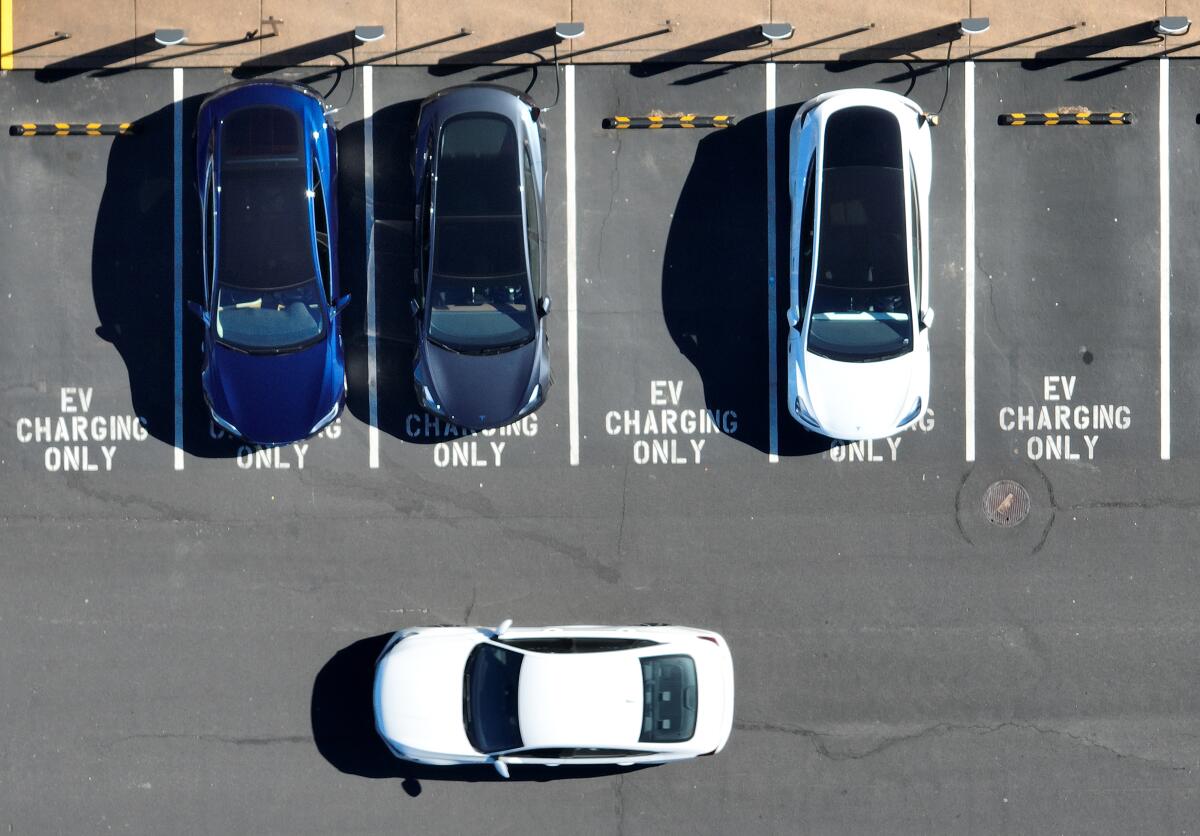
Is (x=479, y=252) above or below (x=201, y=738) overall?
above

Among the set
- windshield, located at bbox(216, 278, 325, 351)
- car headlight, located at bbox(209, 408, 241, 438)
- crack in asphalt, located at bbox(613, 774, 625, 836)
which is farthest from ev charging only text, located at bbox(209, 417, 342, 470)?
crack in asphalt, located at bbox(613, 774, 625, 836)

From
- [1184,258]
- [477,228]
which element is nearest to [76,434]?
[477,228]

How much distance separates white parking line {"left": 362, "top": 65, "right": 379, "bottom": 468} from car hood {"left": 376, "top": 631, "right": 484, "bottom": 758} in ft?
7.03

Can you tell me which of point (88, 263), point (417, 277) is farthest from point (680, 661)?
point (88, 263)

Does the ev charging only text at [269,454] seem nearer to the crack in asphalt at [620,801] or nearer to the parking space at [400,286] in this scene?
the parking space at [400,286]

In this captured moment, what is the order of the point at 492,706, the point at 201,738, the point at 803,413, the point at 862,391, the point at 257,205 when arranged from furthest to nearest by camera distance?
the point at 201,738, the point at 803,413, the point at 862,391, the point at 492,706, the point at 257,205

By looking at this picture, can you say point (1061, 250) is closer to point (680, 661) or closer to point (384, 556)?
point (680, 661)

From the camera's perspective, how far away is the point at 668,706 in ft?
36.4

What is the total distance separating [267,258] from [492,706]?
5.05 meters

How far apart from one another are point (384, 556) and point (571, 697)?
258cm

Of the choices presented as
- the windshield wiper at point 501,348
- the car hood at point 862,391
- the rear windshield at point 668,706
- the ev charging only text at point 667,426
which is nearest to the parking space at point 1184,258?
the car hood at point 862,391

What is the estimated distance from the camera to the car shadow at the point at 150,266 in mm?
11844

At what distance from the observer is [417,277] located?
37.3 ft

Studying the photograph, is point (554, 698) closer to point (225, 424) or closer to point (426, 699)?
point (426, 699)
